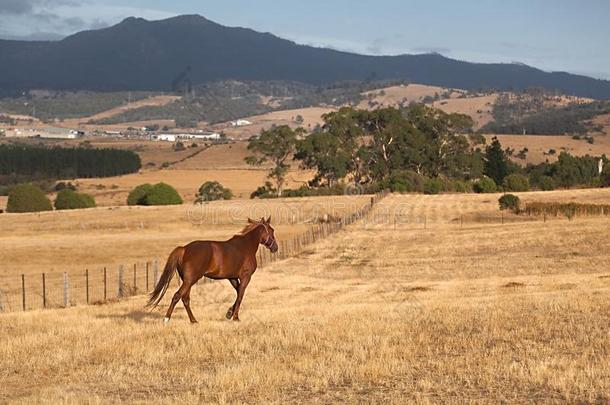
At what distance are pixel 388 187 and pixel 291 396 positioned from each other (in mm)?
90832

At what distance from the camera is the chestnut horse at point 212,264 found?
1720cm

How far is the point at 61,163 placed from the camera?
506 feet

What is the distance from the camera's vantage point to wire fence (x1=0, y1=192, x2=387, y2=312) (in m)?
31.2

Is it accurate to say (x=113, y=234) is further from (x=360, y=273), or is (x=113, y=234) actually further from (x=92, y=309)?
(x=92, y=309)

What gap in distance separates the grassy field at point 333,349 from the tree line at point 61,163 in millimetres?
132255

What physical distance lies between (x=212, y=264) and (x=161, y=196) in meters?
81.6

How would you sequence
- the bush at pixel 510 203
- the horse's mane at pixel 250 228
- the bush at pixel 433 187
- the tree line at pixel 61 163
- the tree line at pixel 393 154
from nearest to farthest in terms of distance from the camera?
the horse's mane at pixel 250 228, the bush at pixel 510 203, the bush at pixel 433 187, the tree line at pixel 393 154, the tree line at pixel 61 163

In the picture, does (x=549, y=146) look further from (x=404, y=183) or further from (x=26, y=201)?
(x=26, y=201)

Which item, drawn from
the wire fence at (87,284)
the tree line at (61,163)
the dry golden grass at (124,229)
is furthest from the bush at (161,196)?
the tree line at (61,163)

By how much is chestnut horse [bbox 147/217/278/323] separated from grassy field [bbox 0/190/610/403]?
669 mm

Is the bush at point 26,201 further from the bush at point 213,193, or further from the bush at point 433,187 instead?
the bush at point 433,187

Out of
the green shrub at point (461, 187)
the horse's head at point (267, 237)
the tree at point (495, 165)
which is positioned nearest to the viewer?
the horse's head at point (267, 237)

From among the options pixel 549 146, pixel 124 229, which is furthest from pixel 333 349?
pixel 549 146

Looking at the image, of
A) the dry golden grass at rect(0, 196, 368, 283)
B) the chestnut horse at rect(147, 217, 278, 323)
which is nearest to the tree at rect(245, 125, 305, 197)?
the dry golden grass at rect(0, 196, 368, 283)
